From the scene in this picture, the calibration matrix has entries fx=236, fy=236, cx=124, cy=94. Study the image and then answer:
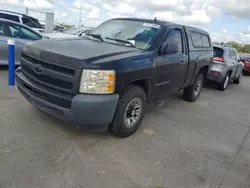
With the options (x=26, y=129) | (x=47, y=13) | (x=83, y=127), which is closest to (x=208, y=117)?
(x=83, y=127)

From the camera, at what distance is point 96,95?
3.03 meters

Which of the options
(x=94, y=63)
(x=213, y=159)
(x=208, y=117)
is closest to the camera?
(x=94, y=63)

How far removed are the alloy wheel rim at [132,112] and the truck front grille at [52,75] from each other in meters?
0.96

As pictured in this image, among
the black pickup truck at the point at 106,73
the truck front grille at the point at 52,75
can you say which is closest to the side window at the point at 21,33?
the black pickup truck at the point at 106,73

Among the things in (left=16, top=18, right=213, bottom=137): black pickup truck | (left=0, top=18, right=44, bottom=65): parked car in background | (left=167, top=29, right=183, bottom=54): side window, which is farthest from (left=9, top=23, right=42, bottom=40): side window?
(left=167, top=29, right=183, bottom=54): side window

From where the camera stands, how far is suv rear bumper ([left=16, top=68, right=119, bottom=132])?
2975 mm

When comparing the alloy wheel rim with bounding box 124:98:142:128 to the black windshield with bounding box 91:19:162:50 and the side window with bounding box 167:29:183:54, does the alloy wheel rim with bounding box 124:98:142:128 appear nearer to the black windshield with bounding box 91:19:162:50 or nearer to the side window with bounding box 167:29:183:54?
the black windshield with bounding box 91:19:162:50

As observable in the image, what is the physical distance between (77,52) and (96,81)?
22.1 inches

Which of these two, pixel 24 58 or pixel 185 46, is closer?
pixel 24 58

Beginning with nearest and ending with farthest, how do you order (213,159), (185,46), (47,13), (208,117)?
(213,159), (185,46), (208,117), (47,13)

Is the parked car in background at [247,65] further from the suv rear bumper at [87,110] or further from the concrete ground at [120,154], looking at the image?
the suv rear bumper at [87,110]

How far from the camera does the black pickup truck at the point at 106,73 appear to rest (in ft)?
9.86

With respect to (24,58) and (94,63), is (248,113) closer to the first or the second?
(94,63)

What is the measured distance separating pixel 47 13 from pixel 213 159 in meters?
13.9
